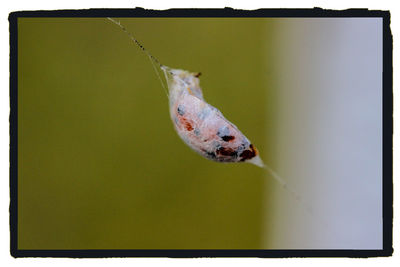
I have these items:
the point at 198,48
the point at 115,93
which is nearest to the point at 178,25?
the point at 198,48

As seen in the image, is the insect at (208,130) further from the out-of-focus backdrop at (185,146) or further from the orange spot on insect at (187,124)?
the out-of-focus backdrop at (185,146)

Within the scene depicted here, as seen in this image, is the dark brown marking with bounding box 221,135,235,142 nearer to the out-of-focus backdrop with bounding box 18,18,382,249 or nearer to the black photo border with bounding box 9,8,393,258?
the black photo border with bounding box 9,8,393,258

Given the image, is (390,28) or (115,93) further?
(115,93)

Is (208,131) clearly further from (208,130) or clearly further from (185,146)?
(185,146)

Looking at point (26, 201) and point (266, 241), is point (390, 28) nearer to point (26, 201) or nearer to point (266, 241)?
point (266, 241)

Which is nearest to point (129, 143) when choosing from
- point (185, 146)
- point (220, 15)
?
point (185, 146)

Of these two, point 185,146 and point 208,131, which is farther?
point 185,146

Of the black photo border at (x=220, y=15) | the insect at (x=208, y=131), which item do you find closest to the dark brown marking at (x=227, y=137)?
the insect at (x=208, y=131)
